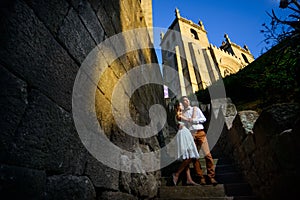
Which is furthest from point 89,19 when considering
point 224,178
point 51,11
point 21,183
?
point 224,178

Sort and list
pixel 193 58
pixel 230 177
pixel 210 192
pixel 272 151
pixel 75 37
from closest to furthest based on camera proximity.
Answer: pixel 75 37
pixel 272 151
pixel 210 192
pixel 230 177
pixel 193 58

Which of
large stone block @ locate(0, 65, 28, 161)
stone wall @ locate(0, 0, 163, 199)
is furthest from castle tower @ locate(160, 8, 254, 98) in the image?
large stone block @ locate(0, 65, 28, 161)

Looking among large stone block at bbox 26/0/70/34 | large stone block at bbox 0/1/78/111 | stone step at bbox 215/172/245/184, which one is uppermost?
large stone block at bbox 26/0/70/34

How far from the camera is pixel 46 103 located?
95cm

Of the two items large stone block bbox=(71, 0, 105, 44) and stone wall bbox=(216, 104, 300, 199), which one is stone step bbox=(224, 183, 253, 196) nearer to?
stone wall bbox=(216, 104, 300, 199)

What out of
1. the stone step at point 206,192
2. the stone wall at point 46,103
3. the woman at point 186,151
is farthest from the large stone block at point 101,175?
the woman at point 186,151

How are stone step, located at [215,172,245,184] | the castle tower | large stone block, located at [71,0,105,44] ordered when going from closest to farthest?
1. large stone block, located at [71,0,105,44]
2. stone step, located at [215,172,245,184]
3. the castle tower

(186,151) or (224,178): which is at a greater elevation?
(186,151)

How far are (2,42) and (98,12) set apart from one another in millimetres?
1080

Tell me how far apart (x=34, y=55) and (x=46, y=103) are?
256mm

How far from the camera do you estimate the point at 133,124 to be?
7.57 feet

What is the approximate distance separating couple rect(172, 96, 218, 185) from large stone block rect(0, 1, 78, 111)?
8.47ft

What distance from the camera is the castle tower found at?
24328mm

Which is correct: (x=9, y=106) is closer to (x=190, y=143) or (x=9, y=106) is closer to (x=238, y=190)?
(x=190, y=143)
